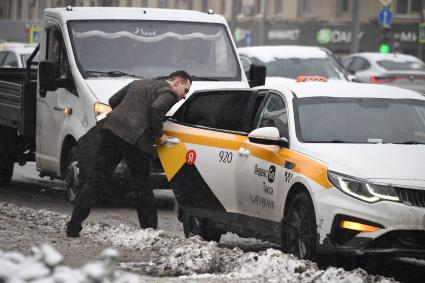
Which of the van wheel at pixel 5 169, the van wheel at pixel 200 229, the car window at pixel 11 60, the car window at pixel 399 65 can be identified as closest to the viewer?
the van wheel at pixel 200 229

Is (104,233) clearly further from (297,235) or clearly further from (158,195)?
(158,195)

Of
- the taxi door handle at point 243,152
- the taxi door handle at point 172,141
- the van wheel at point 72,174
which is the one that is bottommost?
the van wheel at point 72,174

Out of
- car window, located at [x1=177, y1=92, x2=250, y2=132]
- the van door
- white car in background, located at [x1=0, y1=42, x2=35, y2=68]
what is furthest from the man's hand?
white car in background, located at [x1=0, y1=42, x2=35, y2=68]

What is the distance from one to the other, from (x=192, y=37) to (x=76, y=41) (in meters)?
1.39

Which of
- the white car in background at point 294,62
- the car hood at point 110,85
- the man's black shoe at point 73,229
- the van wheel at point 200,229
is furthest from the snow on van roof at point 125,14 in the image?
the white car in background at point 294,62

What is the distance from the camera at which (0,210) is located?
12.8m

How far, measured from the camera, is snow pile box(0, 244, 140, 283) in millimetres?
4051

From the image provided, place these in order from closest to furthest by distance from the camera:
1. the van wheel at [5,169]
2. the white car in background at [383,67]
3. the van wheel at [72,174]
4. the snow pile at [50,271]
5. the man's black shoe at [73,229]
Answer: the snow pile at [50,271]
the man's black shoe at [73,229]
the van wheel at [72,174]
the van wheel at [5,169]
the white car in background at [383,67]

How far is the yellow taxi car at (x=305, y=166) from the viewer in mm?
8594

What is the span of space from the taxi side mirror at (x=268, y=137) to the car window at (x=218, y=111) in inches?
31.8

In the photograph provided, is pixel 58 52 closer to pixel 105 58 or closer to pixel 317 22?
pixel 105 58

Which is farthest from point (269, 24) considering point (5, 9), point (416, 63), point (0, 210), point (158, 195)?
point (0, 210)

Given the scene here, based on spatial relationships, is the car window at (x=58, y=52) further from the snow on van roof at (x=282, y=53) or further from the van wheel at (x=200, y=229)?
the snow on van roof at (x=282, y=53)

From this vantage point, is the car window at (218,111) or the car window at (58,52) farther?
the car window at (58,52)
